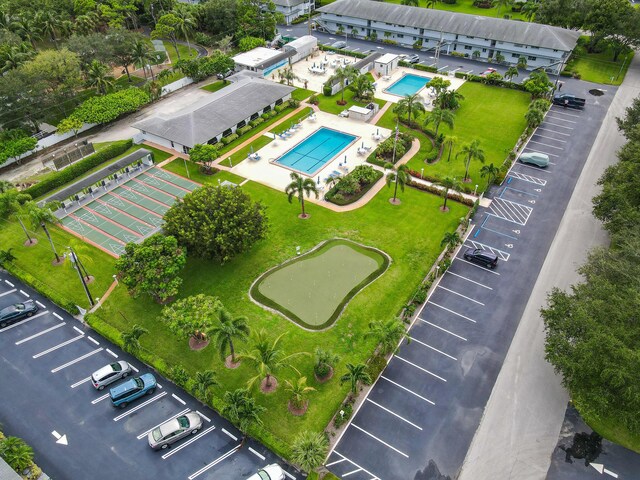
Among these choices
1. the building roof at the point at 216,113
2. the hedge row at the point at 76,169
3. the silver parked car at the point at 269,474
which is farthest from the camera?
the building roof at the point at 216,113

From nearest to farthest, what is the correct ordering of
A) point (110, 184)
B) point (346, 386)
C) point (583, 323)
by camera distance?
point (583, 323) < point (346, 386) < point (110, 184)

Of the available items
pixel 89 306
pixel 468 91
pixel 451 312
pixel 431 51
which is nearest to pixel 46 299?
pixel 89 306

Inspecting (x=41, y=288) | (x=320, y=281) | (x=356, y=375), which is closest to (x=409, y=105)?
(x=320, y=281)

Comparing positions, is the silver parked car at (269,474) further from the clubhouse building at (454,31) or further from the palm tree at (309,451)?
the clubhouse building at (454,31)

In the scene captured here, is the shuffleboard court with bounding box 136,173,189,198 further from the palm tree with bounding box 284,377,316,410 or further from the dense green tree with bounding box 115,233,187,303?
the palm tree with bounding box 284,377,316,410

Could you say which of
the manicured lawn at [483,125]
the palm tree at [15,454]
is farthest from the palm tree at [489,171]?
the palm tree at [15,454]

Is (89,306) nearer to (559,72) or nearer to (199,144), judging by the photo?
(199,144)

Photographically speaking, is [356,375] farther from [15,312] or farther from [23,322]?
[15,312]
